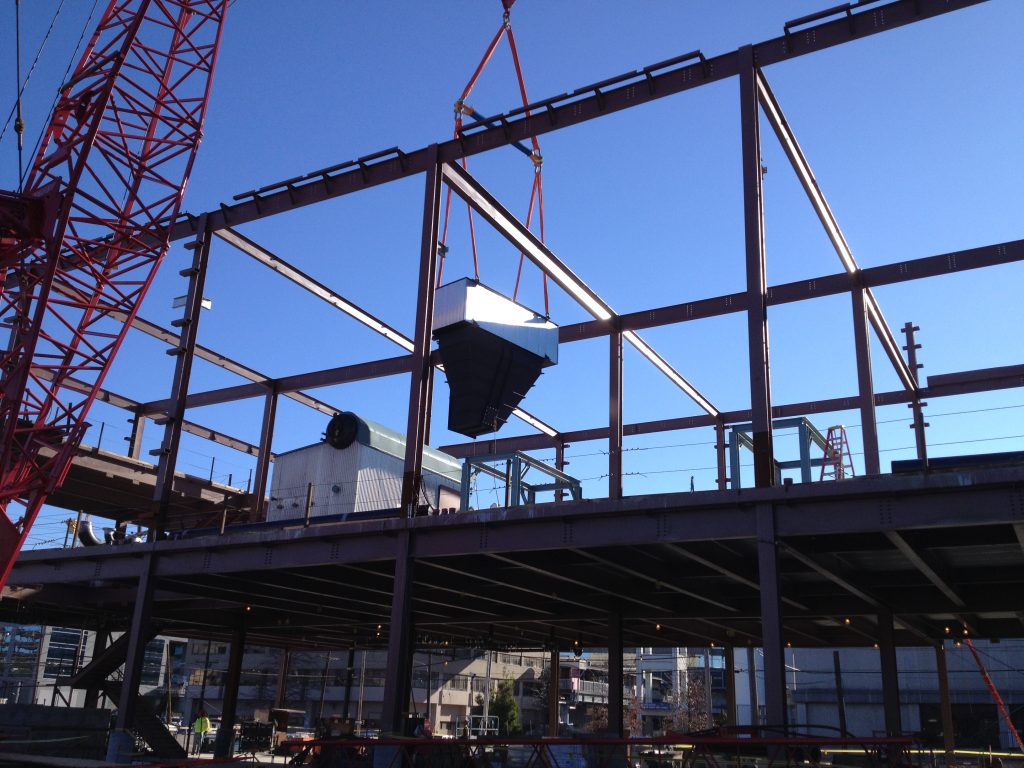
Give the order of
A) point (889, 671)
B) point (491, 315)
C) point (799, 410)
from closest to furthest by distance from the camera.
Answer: point (889, 671) < point (491, 315) < point (799, 410)

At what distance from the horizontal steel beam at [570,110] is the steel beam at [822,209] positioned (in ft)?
3.89

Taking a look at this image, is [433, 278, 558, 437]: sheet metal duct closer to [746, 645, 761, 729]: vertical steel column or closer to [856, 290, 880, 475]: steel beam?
[856, 290, 880, 475]: steel beam

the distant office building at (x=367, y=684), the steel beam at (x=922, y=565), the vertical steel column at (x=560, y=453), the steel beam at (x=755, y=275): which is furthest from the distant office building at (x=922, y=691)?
the steel beam at (x=755, y=275)

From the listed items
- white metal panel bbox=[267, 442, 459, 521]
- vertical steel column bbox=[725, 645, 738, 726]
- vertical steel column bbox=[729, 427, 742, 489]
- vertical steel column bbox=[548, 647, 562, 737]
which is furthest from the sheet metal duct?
vertical steel column bbox=[725, 645, 738, 726]

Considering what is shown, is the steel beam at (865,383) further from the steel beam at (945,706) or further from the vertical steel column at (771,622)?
the vertical steel column at (771,622)

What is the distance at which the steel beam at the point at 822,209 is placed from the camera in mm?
21836

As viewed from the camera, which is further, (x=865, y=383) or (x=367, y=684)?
(x=367, y=684)

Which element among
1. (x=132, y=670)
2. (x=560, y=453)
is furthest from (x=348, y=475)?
(x=560, y=453)

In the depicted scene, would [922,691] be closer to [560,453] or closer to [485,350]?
[560,453]

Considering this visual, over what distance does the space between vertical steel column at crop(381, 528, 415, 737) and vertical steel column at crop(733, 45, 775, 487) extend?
8.41 metres

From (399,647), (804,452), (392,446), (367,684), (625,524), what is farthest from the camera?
(367,684)

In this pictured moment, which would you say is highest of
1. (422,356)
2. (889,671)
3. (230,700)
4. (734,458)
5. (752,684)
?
(422,356)

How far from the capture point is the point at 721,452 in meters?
38.9

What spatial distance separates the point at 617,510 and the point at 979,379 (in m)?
20.7
